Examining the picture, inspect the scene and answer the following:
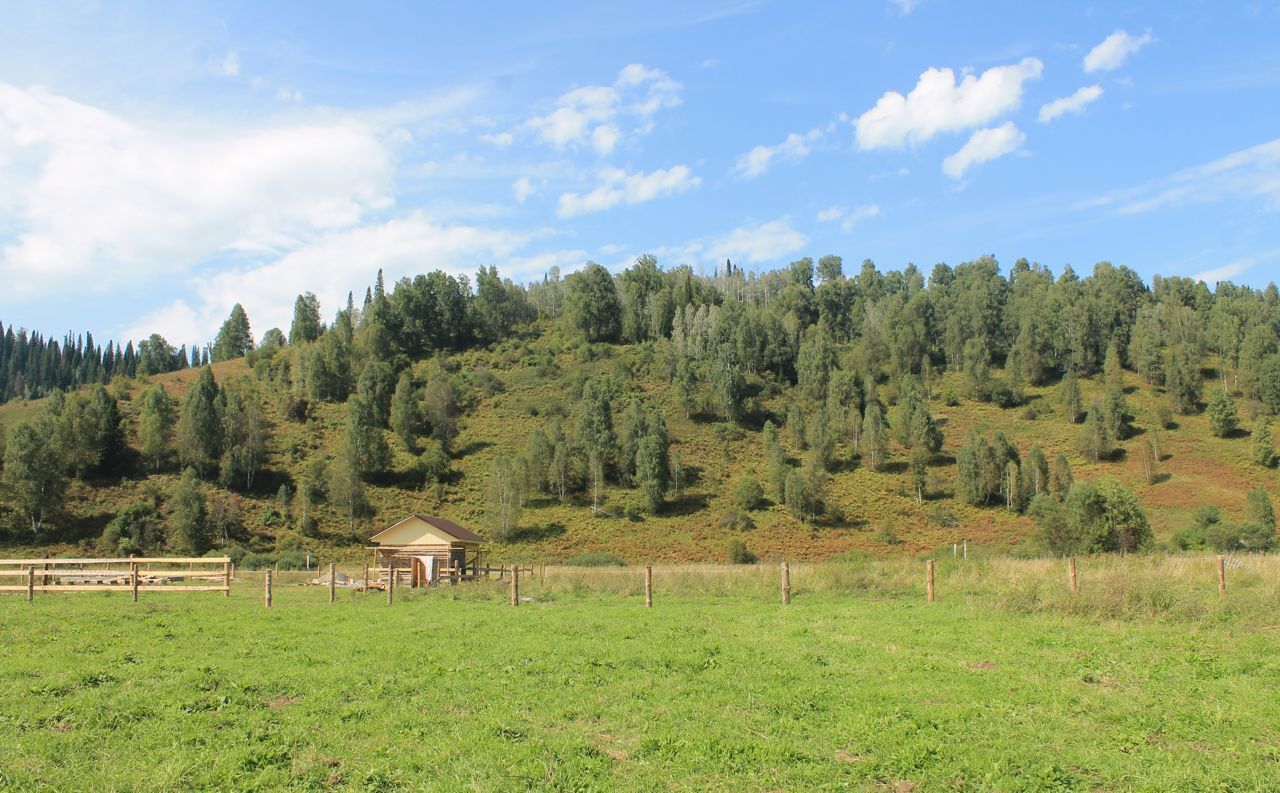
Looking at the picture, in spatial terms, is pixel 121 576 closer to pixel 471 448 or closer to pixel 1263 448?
pixel 471 448

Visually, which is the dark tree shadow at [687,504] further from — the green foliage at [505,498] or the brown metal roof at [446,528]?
the brown metal roof at [446,528]

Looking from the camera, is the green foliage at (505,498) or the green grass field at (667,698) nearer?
the green grass field at (667,698)

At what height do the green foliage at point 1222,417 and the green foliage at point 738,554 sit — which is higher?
the green foliage at point 1222,417

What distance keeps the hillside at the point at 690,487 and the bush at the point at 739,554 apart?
205 cm

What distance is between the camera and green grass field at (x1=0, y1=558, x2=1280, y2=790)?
273 inches

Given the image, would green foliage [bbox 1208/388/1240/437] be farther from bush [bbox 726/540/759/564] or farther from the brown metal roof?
the brown metal roof

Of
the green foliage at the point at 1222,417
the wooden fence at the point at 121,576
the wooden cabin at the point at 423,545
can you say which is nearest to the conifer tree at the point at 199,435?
the wooden cabin at the point at 423,545

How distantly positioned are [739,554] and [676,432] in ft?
110

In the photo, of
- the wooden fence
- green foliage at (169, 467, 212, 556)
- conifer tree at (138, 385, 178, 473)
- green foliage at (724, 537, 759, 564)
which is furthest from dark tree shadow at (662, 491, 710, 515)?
the wooden fence

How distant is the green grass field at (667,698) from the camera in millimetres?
6941

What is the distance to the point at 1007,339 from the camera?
126 m

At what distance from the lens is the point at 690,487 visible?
78.9 metres

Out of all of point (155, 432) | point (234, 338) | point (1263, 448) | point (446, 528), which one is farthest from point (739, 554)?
point (234, 338)

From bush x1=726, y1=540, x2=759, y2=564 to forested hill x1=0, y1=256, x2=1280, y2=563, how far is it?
332 mm
